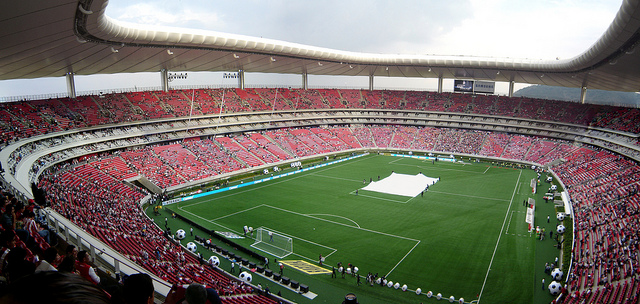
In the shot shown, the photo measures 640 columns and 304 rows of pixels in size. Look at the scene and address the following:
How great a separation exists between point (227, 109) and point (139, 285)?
197 feet

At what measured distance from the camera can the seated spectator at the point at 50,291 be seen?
174cm

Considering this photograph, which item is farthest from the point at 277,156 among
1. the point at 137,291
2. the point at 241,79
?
the point at 137,291

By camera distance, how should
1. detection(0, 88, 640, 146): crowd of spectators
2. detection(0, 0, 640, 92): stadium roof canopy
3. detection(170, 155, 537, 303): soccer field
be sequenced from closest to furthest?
1. detection(170, 155, 537, 303): soccer field
2. detection(0, 0, 640, 92): stadium roof canopy
3. detection(0, 88, 640, 146): crowd of spectators

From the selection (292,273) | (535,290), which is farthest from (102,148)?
(535,290)

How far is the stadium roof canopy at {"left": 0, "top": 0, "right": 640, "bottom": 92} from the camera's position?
23.0m

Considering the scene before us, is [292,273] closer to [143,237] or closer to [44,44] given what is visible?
[143,237]

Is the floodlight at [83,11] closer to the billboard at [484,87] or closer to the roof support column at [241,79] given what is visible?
the roof support column at [241,79]

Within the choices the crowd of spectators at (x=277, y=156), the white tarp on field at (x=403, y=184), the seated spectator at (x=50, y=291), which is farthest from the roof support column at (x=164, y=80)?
the seated spectator at (x=50, y=291)

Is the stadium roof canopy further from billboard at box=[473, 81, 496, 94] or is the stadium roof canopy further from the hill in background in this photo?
the hill in background

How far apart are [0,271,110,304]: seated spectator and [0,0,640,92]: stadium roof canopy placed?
2012cm

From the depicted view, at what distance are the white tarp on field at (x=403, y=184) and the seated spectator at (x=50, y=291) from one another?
4005 centimetres

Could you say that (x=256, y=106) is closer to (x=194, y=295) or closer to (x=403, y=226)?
(x=403, y=226)

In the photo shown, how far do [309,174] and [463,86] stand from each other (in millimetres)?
37241

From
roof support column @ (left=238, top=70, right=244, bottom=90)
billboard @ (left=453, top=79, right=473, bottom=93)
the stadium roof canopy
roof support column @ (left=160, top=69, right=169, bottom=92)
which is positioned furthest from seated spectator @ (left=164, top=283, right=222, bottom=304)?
billboard @ (left=453, top=79, right=473, bottom=93)
